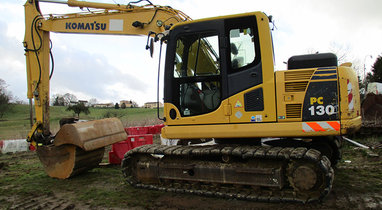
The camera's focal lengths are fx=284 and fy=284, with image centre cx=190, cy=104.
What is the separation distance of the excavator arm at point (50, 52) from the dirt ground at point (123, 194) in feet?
1.66

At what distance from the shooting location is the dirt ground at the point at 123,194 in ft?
13.7

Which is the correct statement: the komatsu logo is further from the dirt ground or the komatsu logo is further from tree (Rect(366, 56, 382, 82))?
tree (Rect(366, 56, 382, 82))

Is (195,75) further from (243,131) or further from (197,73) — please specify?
(243,131)

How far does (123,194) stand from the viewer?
191 inches

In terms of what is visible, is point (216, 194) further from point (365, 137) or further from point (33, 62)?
point (365, 137)

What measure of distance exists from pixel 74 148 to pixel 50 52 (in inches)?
101

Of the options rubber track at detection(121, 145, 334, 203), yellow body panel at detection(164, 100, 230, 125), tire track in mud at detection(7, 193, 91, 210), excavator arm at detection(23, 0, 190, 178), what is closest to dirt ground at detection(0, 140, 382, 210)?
tire track in mud at detection(7, 193, 91, 210)

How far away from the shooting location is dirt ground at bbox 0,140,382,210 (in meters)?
4.19

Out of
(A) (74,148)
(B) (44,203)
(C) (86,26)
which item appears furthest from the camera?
(C) (86,26)

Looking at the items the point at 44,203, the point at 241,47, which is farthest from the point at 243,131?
the point at 44,203

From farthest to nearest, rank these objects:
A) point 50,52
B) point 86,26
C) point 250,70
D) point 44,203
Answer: point 50,52 → point 86,26 → point 44,203 → point 250,70

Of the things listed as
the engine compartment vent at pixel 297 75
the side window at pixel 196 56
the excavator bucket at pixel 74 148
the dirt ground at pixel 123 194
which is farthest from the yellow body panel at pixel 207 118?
the excavator bucket at pixel 74 148

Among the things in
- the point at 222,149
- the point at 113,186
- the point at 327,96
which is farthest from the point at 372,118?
the point at 113,186

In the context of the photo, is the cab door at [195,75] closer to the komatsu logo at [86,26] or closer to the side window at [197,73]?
the side window at [197,73]
